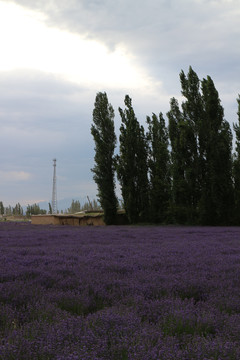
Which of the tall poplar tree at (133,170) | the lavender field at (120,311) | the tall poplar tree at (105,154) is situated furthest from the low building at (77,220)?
the lavender field at (120,311)

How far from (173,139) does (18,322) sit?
2771 centimetres

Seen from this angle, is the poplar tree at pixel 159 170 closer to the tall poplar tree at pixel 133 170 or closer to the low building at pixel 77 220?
the tall poplar tree at pixel 133 170

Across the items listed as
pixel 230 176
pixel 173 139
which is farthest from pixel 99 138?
pixel 230 176

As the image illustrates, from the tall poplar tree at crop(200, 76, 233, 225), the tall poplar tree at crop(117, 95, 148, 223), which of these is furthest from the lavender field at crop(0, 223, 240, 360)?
the tall poplar tree at crop(117, 95, 148, 223)

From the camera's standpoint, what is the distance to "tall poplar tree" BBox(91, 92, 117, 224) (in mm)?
30898

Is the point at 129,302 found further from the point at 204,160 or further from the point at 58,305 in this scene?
the point at 204,160

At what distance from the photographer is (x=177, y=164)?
27.3m

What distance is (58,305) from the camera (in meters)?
3.88

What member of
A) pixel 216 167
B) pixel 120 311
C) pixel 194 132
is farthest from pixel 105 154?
pixel 120 311

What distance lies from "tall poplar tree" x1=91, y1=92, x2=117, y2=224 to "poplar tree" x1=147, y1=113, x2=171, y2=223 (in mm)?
3897

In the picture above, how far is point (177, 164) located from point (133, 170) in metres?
4.64

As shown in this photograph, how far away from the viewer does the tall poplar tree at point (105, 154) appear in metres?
30.9

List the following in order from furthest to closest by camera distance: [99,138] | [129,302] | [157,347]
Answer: [99,138], [129,302], [157,347]

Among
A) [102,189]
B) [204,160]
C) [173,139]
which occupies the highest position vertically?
[173,139]
